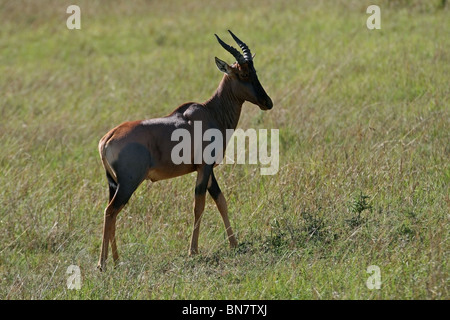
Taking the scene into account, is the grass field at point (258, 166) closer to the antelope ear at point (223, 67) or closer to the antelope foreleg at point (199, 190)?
the antelope foreleg at point (199, 190)

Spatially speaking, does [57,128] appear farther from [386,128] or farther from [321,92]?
[386,128]

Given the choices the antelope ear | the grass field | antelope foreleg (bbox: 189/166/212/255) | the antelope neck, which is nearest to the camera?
the grass field

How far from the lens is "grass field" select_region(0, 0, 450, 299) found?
21.8ft

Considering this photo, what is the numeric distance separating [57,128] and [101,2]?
975 centimetres

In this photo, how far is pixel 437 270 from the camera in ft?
20.1

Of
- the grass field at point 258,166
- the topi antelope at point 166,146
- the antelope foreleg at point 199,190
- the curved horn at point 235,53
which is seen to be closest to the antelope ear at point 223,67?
the topi antelope at point 166,146

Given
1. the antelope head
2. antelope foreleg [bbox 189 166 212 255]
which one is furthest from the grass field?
the antelope head

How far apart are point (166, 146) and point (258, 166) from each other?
2481mm

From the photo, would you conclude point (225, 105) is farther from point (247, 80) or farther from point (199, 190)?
point (199, 190)

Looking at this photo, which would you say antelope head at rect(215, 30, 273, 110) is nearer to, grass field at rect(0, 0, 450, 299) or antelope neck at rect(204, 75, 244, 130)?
antelope neck at rect(204, 75, 244, 130)

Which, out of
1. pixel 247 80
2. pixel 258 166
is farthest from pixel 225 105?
pixel 258 166

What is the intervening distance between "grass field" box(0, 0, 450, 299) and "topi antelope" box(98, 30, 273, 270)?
44 centimetres

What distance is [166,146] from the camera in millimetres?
7176
